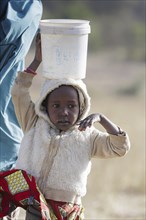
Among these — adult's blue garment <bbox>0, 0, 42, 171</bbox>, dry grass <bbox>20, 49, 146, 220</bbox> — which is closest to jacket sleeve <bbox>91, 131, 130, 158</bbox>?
adult's blue garment <bbox>0, 0, 42, 171</bbox>

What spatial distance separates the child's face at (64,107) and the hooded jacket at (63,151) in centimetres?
4

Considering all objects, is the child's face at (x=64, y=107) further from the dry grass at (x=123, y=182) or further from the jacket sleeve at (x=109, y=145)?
the dry grass at (x=123, y=182)

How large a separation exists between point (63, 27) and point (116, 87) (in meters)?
19.6

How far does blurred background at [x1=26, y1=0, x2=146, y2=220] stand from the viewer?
8.67 meters

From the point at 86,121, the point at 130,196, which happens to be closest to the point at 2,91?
the point at 86,121

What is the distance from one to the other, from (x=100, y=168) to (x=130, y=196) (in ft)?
3.19

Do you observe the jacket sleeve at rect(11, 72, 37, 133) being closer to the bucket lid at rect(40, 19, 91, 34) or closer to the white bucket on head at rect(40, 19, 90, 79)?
the white bucket on head at rect(40, 19, 90, 79)

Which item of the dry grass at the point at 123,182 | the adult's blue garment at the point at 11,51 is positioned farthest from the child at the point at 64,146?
the dry grass at the point at 123,182

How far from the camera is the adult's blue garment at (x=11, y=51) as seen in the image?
19.0 feet

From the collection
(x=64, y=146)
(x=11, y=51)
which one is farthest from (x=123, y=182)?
(x=64, y=146)

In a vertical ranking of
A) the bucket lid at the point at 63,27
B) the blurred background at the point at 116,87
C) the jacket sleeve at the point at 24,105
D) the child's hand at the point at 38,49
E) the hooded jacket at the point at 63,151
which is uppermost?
the bucket lid at the point at 63,27

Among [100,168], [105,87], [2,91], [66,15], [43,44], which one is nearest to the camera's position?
[43,44]

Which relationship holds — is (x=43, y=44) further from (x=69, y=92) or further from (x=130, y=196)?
(x=130, y=196)

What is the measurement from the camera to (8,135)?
20.0 ft
